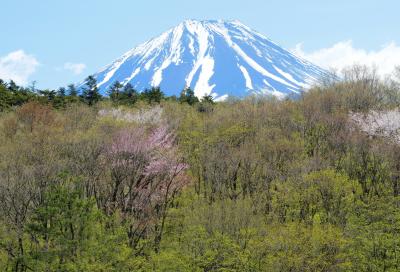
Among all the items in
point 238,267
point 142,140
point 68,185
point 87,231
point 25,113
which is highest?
point 25,113

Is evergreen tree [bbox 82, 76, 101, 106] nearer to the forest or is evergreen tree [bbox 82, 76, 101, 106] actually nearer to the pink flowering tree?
the forest

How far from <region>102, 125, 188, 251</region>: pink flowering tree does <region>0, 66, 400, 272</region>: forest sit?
0.27ft

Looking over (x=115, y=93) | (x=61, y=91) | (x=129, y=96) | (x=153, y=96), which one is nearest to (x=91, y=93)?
(x=61, y=91)

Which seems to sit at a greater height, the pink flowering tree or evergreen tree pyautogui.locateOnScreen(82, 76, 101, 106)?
evergreen tree pyautogui.locateOnScreen(82, 76, 101, 106)

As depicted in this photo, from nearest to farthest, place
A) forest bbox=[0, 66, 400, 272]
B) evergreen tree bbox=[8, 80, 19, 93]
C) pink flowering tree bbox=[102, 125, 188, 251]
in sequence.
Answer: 1. forest bbox=[0, 66, 400, 272]
2. pink flowering tree bbox=[102, 125, 188, 251]
3. evergreen tree bbox=[8, 80, 19, 93]

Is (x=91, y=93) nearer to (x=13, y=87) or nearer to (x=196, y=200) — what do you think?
(x=13, y=87)

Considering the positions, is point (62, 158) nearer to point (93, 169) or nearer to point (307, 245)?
point (93, 169)

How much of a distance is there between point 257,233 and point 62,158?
11810 millimetres

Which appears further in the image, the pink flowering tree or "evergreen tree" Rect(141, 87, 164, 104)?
"evergreen tree" Rect(141, 87, 164, 104)

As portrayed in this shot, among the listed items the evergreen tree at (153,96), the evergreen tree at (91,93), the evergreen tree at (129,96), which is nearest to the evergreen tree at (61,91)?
the evergreen tree at (91,93)

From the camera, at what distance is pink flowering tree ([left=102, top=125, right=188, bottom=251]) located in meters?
27.1

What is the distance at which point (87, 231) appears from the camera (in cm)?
2238

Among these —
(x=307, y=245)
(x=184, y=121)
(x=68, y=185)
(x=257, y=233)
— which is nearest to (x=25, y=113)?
(x=184, y=121)

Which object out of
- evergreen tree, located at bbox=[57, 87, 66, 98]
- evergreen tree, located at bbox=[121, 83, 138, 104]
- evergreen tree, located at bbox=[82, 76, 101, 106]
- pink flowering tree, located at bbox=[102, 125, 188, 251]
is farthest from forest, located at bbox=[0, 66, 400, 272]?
evergreen tree, located at bbox=[121, 83, 138, 104]
